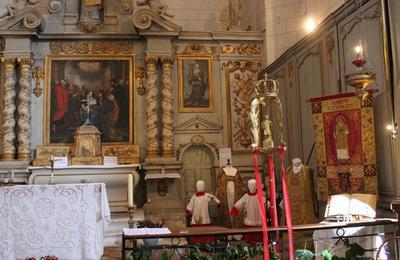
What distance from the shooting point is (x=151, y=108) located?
1105cm

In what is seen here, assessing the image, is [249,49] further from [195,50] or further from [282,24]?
[195,50]

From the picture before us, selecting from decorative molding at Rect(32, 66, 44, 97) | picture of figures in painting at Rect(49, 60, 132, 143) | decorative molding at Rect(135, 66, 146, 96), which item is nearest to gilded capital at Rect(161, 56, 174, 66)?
decorative molding at Rect(135, 66, 146, 96)

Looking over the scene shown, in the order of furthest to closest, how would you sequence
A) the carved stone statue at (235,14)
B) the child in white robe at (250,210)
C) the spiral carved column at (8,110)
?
the carved stone statue at (235,14), the spiral carved column at (8,110), the child in white robe at (250,210)

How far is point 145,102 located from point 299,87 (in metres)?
3.91

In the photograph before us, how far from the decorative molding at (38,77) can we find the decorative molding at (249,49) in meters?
4.89

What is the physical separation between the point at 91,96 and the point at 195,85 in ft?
8.31

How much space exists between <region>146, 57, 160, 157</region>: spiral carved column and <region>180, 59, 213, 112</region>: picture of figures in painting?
2.32ft

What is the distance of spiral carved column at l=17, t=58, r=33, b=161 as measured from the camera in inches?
420

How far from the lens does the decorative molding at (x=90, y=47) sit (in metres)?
11.3

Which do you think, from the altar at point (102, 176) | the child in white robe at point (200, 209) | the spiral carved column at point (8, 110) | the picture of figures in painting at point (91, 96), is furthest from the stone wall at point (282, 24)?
the spiral carved column at point (8, 110)

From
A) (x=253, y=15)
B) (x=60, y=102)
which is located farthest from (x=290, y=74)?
(x=60, y=102)

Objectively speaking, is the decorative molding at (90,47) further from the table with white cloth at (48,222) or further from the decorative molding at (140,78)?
the table with white cloth at (48,222)

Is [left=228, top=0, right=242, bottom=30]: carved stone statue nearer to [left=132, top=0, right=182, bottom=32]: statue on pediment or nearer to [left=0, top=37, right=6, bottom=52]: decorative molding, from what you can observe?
[left=132, top=0, right=182, bottom=32]: statue on pediment

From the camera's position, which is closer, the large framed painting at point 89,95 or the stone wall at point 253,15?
the large framed painting at point 89,95
